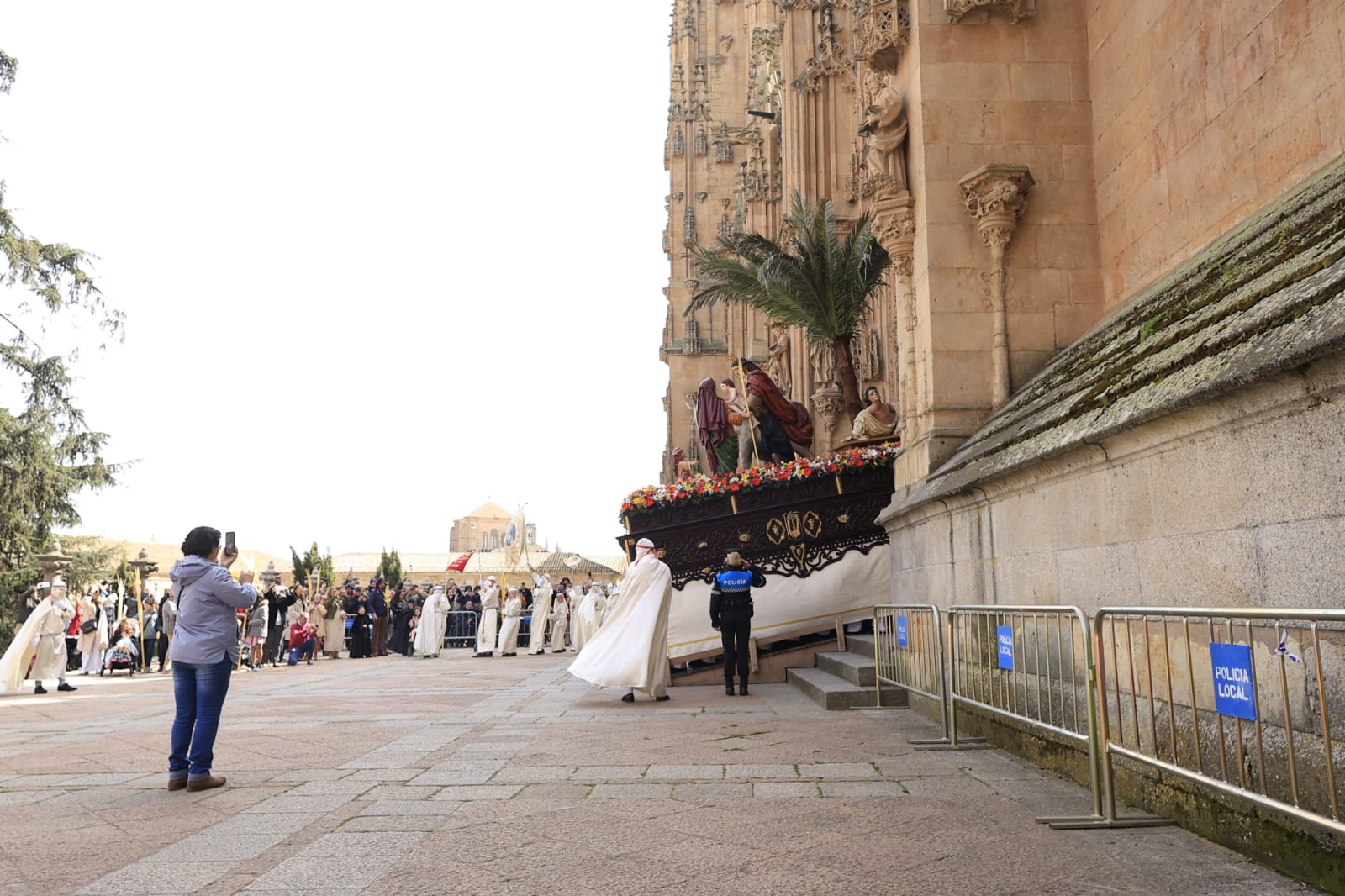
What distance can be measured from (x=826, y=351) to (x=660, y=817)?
1730 centimetres

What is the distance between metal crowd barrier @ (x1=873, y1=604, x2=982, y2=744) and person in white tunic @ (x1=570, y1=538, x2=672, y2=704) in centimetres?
273

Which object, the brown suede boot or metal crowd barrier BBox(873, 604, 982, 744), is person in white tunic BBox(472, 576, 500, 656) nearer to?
metal crowd barrier BBox(873, 604, 982, 744)

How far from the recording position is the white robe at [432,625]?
27016mm

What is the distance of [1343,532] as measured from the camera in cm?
371

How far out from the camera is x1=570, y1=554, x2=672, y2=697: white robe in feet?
37.9

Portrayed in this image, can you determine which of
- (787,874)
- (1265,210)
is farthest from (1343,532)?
(1265,210)

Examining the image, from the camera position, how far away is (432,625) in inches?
1064

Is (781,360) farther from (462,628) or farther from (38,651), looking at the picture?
(38,651)

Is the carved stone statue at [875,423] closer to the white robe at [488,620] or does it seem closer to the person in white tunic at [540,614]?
the white robe at [488,620]

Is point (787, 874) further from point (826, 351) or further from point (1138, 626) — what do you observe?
point (826, 351)

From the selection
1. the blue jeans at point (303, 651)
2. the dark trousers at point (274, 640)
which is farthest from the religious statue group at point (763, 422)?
the dark trousers at point (274, 640)

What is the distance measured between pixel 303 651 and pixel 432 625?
3448mm

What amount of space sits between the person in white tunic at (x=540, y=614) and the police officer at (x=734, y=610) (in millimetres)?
16042

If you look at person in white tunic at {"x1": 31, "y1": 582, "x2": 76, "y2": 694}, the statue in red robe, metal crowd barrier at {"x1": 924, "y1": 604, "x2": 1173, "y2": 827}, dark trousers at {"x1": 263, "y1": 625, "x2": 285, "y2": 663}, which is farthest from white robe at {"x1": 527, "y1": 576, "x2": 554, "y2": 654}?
metal crowd barrier at {"x1": 924, "y1": 604, "x2": 1173, "y2": 827}
